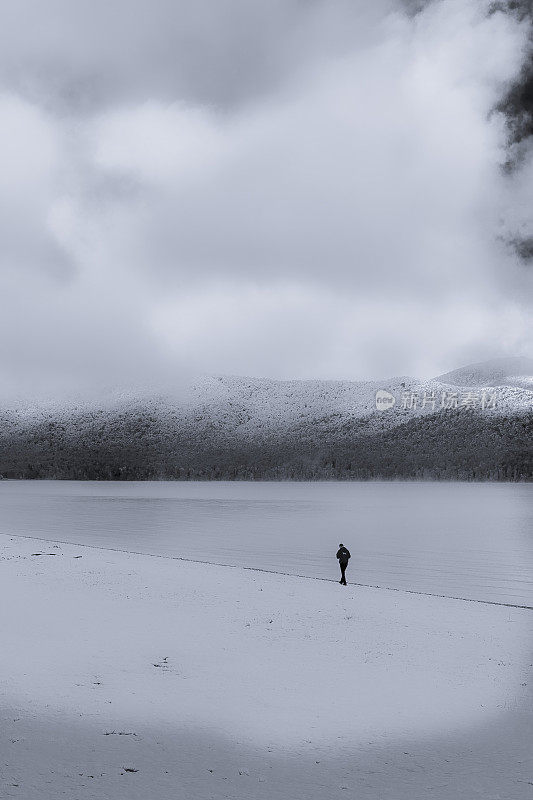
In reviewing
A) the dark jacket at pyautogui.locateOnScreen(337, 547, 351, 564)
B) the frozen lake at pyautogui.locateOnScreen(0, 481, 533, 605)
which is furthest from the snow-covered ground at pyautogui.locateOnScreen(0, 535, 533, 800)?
the frozen lake at pyautogui.locateOnScreen(0, 481, 533, 605)

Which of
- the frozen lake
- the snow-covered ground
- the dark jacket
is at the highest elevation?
the dark jacket

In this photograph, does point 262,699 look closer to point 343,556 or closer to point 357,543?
point 343,556

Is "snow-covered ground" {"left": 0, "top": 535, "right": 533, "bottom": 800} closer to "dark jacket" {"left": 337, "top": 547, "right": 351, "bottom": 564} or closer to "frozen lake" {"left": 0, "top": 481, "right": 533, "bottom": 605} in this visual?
"dark jacket" {"left": 337, "top": 547, "right": 351, "bottom": 564}

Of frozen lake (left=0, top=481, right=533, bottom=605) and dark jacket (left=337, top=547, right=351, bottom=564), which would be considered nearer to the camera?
dark jacket (left=337, top=547, right=351, bottom=564)

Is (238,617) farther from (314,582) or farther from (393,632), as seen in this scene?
(314,582)

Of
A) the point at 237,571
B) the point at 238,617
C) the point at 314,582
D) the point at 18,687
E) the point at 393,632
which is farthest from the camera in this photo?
the point at 237,571

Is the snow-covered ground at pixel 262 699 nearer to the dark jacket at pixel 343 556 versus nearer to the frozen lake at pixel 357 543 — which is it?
the dark jacket at pixel 343 556

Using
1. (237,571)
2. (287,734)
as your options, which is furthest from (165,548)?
(287,734)

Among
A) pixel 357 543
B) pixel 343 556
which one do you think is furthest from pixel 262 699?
pixel 357 543

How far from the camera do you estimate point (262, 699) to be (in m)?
11.5

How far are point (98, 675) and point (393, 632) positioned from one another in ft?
22.5

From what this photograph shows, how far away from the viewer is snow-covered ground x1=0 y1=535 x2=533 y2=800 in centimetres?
862

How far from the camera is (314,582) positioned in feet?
81.8

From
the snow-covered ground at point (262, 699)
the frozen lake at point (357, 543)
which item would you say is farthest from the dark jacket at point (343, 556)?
the snow-covered ground at point (262, 699)
